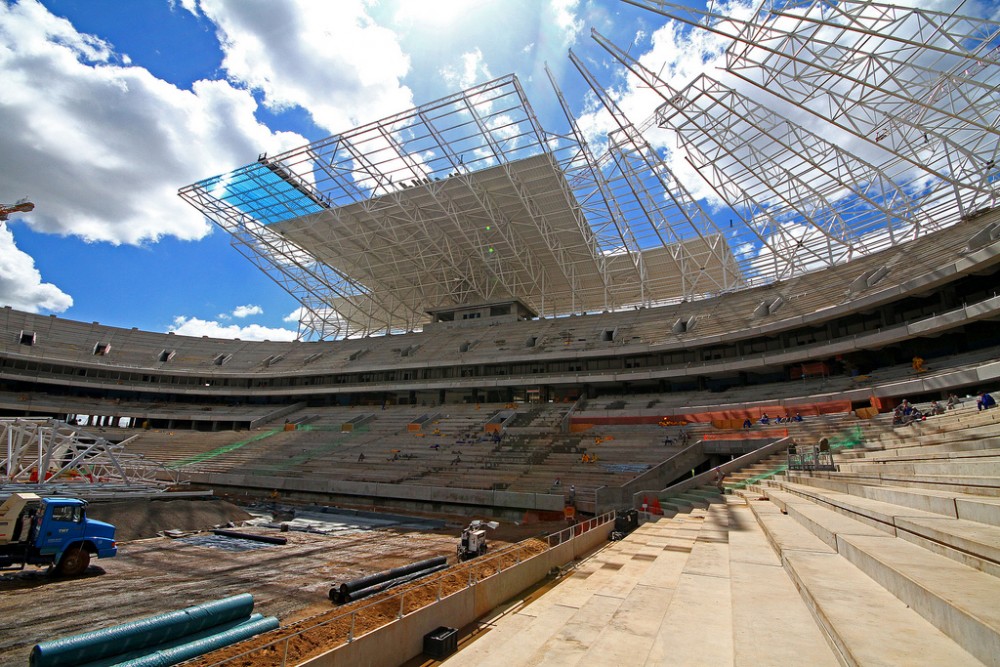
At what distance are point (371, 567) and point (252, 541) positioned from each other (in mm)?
6741

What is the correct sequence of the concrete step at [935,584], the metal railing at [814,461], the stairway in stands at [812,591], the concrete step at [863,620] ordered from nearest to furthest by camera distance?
1. the concrete step at [935,584]
2. the concrete step at [863,620]
3. the stairway in stands at [812,591]
4. the metal railing at [814,461]

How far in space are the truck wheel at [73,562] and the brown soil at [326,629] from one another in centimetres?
868

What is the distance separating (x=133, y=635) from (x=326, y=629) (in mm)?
Result: 2769

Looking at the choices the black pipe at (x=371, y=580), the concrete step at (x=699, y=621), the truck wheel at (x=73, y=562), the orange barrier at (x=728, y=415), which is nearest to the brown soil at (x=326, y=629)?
the black pipe at (x=371, y=580)

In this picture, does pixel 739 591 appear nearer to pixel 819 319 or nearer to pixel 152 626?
pixel 152 626

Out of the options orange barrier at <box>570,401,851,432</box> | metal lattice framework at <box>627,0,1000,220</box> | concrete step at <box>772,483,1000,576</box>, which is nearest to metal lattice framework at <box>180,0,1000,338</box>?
metal lattice framework at <box>627,0,1000,220</box>

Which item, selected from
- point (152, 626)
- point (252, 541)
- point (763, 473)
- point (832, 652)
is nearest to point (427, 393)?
point (252, 541)

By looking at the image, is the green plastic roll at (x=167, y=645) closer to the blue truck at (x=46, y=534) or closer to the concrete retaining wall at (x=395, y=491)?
the blue truck at (x=46, y=534)

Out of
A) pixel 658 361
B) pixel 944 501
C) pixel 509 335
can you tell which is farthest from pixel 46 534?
pixel 509 335

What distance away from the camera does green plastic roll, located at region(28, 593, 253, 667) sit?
20.2 ft

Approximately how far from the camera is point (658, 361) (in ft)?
128

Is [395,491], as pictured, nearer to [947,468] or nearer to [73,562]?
[73,562]

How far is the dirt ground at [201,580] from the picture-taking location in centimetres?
891

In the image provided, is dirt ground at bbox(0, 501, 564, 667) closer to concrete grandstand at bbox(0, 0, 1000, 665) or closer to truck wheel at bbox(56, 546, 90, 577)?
truck wheel at bbox(56, 546, 90, 577)
